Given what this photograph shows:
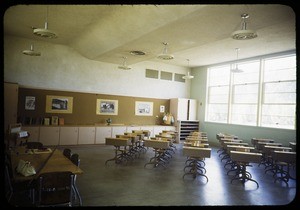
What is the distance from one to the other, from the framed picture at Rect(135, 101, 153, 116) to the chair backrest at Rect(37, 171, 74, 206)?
8.63 meters

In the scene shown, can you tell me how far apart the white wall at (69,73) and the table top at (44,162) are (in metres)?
5.08

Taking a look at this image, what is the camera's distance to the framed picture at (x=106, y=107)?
10562mm

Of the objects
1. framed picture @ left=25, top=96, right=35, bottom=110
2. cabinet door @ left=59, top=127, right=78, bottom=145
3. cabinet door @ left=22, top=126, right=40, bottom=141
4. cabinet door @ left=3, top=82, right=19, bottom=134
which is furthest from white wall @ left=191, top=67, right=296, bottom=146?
cabinet door @ left=3, top=82, right=19, bottom=134

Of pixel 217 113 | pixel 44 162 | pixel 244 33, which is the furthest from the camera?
pixel 217 113

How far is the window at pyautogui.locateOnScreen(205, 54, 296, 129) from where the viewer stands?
9.30 meters

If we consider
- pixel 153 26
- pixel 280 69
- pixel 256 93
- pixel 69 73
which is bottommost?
pixel 256 93

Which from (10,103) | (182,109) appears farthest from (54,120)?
(182,109)

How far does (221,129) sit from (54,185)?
10057 mm

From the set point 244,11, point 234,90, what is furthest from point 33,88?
point 234,90

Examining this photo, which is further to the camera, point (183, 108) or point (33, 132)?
point (183, 108)

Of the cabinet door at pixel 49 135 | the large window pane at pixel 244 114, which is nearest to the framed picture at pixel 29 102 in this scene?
the cabinet door at pixel 49 135

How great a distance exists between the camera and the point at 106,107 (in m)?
10.8

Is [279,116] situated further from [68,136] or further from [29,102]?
[29,102]

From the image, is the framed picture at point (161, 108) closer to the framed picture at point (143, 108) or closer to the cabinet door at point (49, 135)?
the framed picture at point (143, 108)
